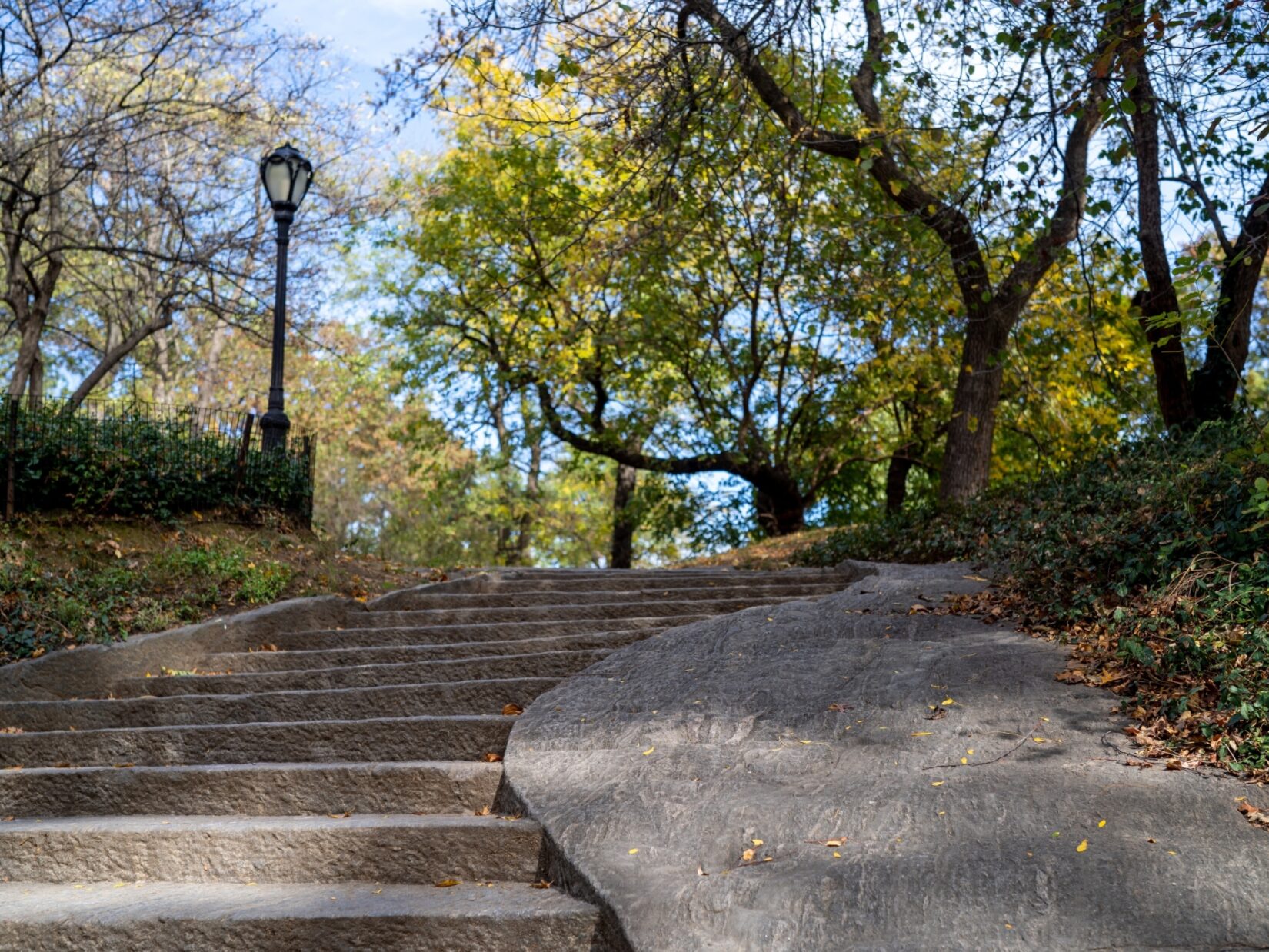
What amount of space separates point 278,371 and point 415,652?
4.38 meters

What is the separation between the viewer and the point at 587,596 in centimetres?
805

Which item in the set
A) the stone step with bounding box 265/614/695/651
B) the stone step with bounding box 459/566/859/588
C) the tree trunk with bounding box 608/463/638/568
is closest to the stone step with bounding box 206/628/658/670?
the stone step with bounding box 265/614/695/651

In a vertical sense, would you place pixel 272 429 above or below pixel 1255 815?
above

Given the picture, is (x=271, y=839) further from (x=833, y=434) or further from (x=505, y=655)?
(x=833, y=434)

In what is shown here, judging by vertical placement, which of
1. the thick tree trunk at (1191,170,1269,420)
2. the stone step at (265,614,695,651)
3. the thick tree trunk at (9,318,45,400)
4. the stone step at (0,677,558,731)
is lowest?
the stone step at (0,677,558,731)

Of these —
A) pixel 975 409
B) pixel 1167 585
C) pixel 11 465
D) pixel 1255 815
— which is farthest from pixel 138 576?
pixel 975 409

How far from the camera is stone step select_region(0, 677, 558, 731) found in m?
5.57

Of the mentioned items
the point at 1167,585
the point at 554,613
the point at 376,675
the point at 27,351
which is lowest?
the point at 376,675

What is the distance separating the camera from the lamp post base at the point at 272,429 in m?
9.83

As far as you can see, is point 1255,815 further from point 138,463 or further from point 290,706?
point 138,463

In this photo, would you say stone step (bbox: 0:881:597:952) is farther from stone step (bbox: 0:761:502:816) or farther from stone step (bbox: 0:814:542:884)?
stone step (bbox: 0:761:502:816)

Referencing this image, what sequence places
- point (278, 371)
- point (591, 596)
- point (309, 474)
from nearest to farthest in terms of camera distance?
1. point (591, 596)
2. point (278, 371)
3. point (309, 474)

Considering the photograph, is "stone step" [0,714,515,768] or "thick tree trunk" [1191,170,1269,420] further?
"thick tree trunk" [1191,170,1269,420]

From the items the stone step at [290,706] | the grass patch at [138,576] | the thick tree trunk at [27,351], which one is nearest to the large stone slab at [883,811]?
the stone step at [290,706]
